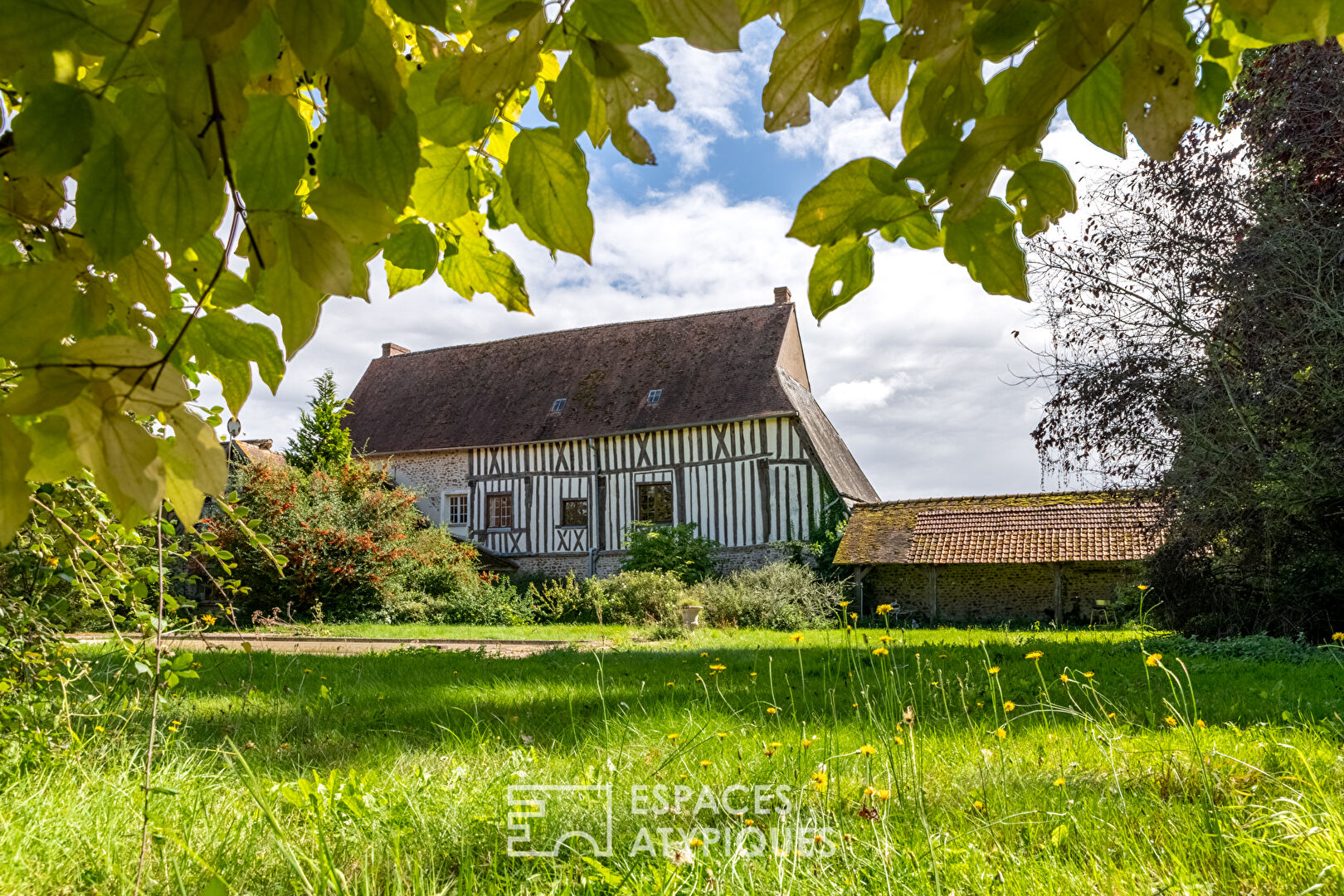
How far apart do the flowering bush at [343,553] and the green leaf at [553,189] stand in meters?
15.6

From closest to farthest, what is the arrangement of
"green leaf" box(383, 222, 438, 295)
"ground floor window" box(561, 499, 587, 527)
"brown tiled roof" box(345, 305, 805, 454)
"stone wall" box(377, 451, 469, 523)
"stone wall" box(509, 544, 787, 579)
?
1. "green leaf" box(383, 222, 438, 295)
2. "stone wall" box(509, 544, 787, 579)
3. "brown tiled roof" box(345, 305, 805, 454)
4. "ground floor window" box(561, 499, 587, 527)
5. "stone wall" box(377, 451, 469, 523)

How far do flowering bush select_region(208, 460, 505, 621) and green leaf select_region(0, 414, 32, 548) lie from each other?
51.0ft

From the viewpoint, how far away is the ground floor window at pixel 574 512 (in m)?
19.6

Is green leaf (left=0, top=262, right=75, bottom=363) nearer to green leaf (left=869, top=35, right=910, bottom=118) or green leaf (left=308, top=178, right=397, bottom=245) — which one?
green leaf (left=308, top=178, right=397, bottom=245)

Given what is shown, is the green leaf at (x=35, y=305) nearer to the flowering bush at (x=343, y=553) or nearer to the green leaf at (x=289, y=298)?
the green leaf at (x=289, y=298)

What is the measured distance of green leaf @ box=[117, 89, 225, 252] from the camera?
56 centimetres

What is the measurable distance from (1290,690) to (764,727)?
12.9 feet

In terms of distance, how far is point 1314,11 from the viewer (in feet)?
1.97

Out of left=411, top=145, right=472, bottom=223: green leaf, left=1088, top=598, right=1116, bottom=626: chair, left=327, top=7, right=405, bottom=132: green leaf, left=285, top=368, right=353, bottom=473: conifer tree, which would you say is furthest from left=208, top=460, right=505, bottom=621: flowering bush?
left=327, top=7, right=405, bottom=132: green leaf

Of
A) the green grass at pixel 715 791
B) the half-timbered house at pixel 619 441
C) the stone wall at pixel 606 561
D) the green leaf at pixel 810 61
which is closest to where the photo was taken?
the green leaf at pixel 810 61

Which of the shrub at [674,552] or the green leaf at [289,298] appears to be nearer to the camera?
the green leaf at [289,298]

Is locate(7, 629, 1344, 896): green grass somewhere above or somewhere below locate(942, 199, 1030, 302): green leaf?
below

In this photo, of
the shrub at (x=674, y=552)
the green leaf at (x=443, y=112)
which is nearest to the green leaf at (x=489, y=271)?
the green leaf at (x=443, y=112)

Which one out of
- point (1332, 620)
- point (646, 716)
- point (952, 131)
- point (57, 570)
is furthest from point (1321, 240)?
point (57, 570)
